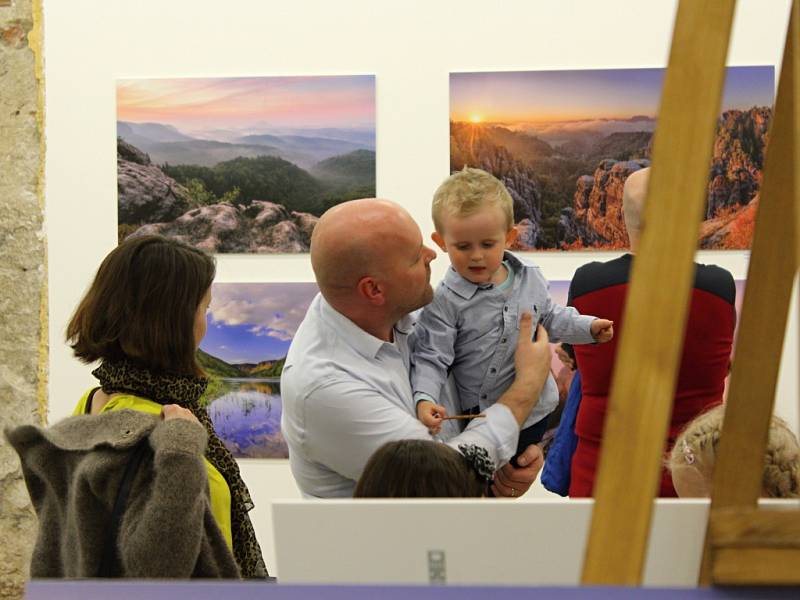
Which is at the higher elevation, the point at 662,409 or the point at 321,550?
the point at 662,409

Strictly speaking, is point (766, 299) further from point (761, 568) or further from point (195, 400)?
point (195, 400)

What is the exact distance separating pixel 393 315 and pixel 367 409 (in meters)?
0.30

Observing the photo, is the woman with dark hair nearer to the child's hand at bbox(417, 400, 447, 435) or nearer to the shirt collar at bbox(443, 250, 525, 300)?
the child's hand at bbox(417, 400, 447, 435)

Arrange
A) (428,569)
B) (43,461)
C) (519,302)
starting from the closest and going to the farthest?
(428,569) < (43,461) < (519,302)

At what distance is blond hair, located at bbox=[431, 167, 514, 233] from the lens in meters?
2.94

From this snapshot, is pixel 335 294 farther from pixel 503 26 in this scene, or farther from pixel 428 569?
pixel 503 26

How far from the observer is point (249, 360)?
4.80 meters

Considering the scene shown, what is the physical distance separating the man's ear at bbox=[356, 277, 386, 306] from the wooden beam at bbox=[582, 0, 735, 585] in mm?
1428

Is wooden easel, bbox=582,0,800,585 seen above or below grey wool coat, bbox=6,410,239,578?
above

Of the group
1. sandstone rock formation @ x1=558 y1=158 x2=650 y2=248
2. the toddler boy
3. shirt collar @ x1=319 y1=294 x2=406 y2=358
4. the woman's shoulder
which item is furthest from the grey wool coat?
sandstone rock formation @ x1=558 y1=158 x2=650 y2=248

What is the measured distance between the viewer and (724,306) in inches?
127

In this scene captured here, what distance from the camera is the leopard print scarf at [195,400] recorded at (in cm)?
259

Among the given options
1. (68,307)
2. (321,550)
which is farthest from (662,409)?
(68,307)

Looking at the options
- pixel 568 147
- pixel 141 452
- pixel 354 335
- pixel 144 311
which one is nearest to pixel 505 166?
pixel 568 147
